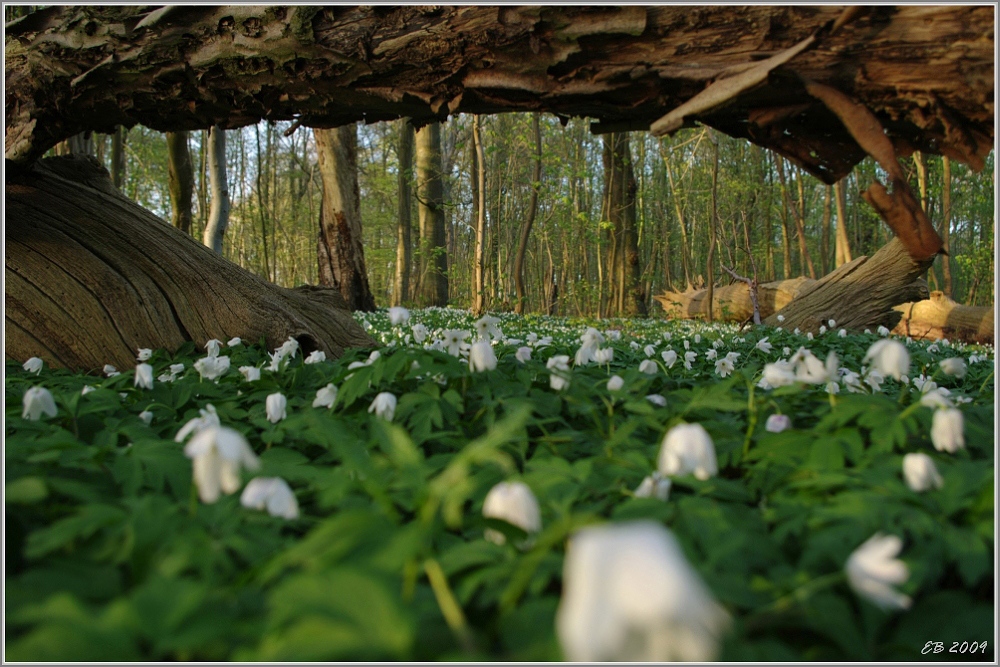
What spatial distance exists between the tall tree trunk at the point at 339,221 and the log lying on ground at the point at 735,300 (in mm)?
9113

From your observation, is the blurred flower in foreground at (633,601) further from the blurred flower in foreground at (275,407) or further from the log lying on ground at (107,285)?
the log lying on ground at (107,285)

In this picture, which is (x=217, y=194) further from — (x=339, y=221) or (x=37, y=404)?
(x=37, y=404)

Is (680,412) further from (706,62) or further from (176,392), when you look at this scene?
(176,392)

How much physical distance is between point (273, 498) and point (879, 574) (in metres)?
1.20

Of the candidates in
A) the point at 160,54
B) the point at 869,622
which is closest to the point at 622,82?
the point at 869,622

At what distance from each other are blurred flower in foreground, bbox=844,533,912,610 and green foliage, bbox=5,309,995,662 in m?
0.04

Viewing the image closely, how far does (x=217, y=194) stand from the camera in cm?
1234

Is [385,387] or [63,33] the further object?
[63,33]

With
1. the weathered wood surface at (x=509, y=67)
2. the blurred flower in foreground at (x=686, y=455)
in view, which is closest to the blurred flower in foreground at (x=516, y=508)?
the blurred flower in foreground at (x=686, y=455)

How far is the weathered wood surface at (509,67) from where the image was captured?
241 centimetres

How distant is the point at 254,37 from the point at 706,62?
2.32 metres

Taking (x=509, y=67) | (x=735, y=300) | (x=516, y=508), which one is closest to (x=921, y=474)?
(x=516, y=508)

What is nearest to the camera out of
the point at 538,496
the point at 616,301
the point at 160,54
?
the point at 538,496

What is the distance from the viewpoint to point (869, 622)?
1.07 metres
